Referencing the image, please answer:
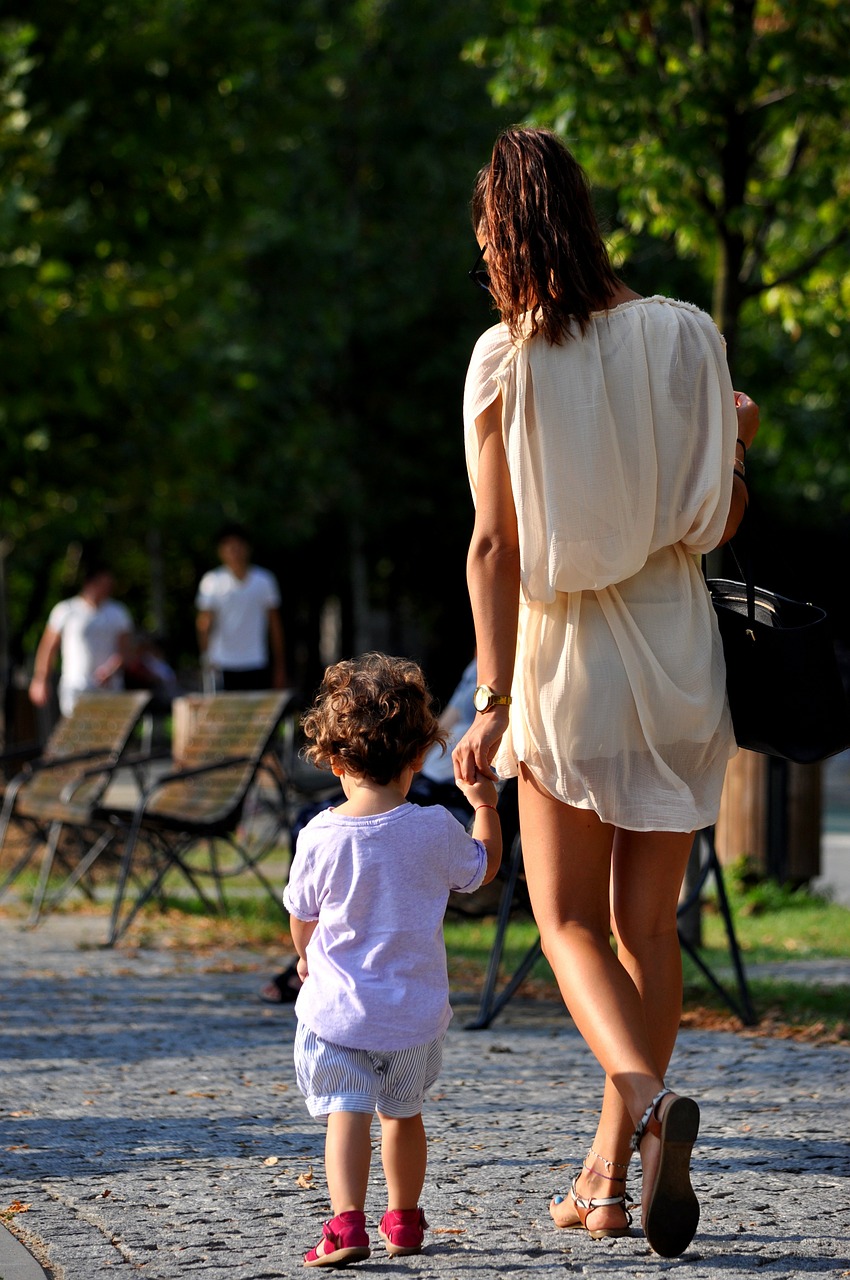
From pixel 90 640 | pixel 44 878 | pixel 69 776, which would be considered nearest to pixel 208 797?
Answer: pixel 44 878

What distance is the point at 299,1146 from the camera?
4.19 m

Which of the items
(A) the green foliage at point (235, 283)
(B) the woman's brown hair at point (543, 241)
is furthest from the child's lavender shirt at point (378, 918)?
(A) the green foliage at point (235, 283)

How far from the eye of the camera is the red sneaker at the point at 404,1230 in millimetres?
3266

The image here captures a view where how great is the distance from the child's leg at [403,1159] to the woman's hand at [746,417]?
5.01 feet

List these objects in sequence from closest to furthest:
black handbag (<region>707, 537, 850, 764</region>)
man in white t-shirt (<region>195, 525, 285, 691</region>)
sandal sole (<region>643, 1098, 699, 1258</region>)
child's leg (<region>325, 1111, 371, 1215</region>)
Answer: sandal sole (<region>643, 1098, 699, 1258</region>), child's leg (<region>325, 1111, 371, 1215</region>), black handbag (<region>707, 537, 850, 764</region>), man in white t-shirt (<region>195, 525, 285, 691</region>)

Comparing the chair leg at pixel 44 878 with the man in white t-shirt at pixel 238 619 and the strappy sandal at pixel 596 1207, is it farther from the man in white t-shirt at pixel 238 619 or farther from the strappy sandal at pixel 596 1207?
the strappy sandal at pixel 596 1207

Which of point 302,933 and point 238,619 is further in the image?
point 238,619

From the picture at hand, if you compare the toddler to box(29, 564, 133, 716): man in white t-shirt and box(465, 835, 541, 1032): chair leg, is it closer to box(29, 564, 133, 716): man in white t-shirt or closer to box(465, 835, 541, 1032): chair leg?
box(465, 835, 541, 1032): chair leg

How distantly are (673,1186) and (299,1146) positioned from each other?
1471 millimetres

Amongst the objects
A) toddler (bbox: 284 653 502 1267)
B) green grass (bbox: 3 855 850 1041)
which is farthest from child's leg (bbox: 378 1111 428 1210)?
green grass (bbox: 3 855 850 1041)

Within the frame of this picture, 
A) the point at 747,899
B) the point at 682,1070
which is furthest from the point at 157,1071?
the point at 747,899

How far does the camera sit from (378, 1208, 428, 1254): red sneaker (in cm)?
327

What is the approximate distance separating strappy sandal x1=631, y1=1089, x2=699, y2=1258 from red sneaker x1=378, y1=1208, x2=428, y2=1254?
0.52 m

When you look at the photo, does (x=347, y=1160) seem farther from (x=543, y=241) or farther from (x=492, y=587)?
(x=543, y=241)
